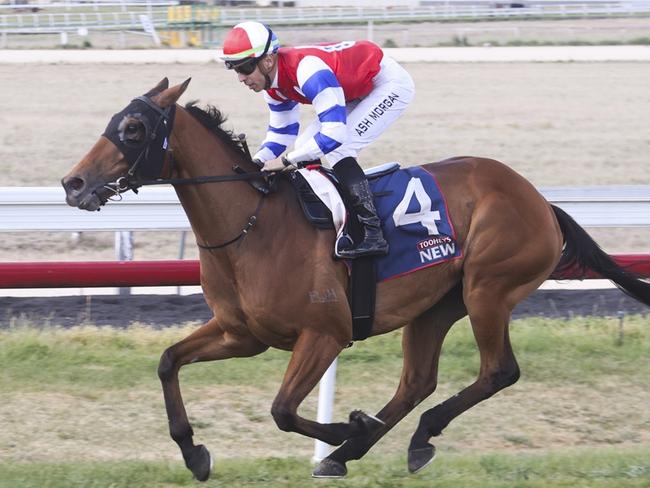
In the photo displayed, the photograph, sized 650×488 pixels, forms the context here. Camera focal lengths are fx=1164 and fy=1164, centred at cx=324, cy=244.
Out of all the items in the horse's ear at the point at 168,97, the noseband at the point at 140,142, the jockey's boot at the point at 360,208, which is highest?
the horse's ear at the point at 168,97

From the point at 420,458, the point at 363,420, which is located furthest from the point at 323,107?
the point at 420,458

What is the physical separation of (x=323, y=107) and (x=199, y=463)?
1.57 metres

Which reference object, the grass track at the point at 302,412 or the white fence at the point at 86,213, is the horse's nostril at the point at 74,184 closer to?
the grass track at the point at 302,412

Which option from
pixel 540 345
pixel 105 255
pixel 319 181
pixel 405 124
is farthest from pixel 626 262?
pixel 405 124

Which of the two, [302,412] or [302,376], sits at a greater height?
[302,376]

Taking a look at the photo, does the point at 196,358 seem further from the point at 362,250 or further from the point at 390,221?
the point at 390,221

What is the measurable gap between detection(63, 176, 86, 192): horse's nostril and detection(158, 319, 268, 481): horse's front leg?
894 mm

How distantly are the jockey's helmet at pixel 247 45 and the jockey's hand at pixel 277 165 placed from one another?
437 mm

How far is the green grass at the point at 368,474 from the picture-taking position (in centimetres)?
478

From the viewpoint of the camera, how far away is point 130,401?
6164 mm

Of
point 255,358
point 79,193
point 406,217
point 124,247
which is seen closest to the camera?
point 79,193

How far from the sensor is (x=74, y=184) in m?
4.40

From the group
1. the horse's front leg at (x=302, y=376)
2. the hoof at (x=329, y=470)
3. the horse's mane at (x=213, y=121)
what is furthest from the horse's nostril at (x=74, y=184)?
the hoof at (x=329, y=470)

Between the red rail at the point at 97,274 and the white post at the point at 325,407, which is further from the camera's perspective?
the red rail at the point at 97,274
